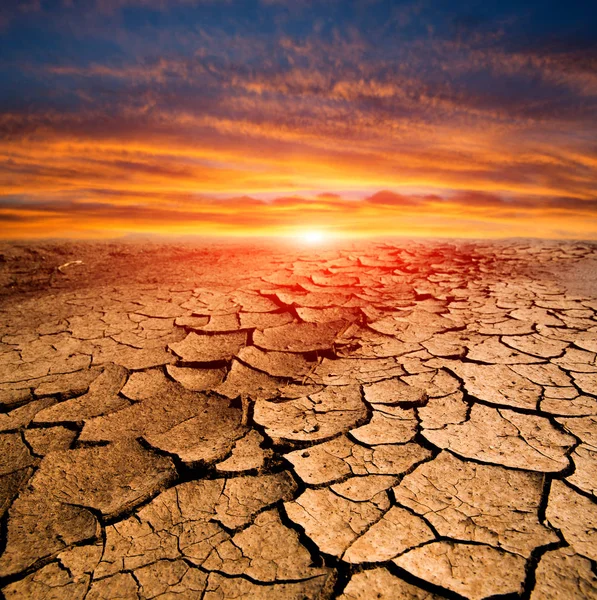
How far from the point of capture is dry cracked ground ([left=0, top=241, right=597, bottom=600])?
1.03m

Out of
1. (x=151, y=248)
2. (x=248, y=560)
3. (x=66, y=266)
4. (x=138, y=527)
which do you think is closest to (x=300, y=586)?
(x=248, y=560)

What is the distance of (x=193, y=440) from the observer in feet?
5.11

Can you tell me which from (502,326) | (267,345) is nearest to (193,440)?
(267,345)

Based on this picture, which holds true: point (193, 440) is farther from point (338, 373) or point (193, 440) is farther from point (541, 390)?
point (541, 390)

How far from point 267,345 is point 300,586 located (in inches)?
60.0

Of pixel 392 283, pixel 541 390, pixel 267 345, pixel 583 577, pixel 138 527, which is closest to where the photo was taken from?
pixel 583 577

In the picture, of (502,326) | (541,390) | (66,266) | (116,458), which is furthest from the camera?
(66,266)

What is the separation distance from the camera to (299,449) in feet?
4.81

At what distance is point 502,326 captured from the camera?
2.63 metres

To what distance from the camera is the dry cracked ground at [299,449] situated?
1025mm

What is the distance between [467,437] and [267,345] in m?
1.26

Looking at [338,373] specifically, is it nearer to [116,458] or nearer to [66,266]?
[116,458]

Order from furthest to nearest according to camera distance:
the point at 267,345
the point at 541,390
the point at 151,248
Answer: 1. the point at 151,248
2. the point at 267,345
3. the point at 541,390

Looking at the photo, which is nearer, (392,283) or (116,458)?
(116,458)
